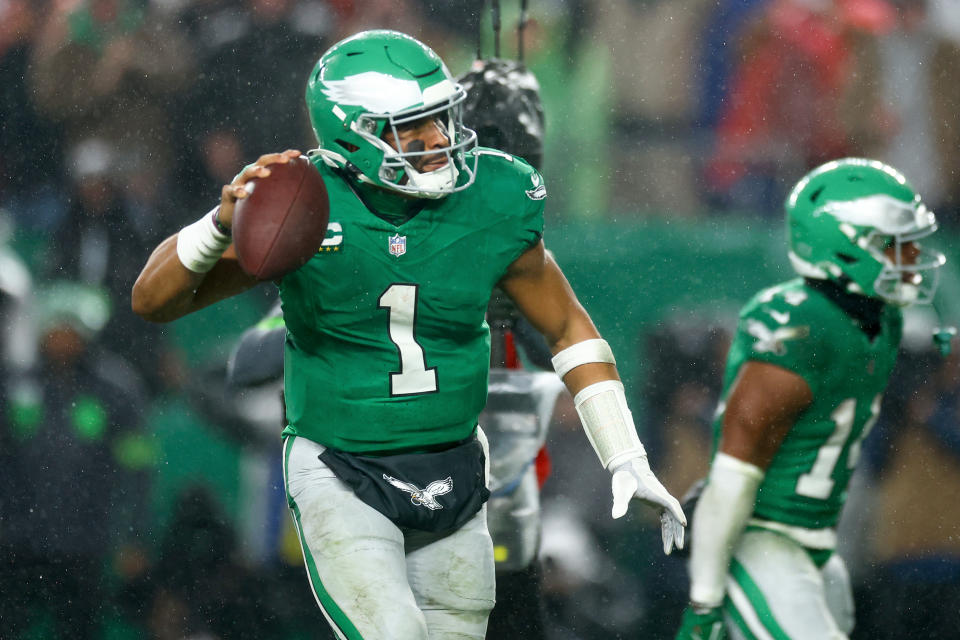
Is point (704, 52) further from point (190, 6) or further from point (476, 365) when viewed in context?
point (476, 365)

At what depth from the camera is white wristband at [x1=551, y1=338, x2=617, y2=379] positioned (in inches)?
89.2

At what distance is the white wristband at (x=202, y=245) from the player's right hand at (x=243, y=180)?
24 millimetres

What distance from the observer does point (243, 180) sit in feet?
6.54

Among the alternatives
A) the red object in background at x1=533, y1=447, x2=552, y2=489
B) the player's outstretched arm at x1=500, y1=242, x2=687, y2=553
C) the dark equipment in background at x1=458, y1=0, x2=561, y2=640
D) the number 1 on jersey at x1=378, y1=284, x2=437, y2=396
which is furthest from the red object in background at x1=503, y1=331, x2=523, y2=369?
the number 1 on jersey at x1=378, y1=284, x2=437, y2=396

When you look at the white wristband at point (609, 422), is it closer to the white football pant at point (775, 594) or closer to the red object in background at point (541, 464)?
the white football pant at point (775, 594)

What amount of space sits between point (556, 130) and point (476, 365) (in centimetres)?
187

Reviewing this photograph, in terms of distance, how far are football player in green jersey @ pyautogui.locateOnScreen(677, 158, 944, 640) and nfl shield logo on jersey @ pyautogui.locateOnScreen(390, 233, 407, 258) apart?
88 centimetres

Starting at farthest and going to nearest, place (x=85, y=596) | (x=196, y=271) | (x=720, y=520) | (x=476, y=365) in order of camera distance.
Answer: (x=85, y=596) → (x=720, y=520) → (x=476, y=365) → (x=196, y=271)

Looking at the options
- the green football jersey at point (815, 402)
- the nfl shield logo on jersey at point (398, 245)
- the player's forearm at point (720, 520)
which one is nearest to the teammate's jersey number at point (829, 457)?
the green football jersey at point (815, 402)

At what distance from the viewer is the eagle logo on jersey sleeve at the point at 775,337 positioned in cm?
269

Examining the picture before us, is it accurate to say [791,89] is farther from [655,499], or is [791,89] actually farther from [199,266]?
[199,266]

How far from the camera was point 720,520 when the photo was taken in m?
2.67

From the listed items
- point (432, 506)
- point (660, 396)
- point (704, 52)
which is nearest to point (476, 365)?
point (432, 506)

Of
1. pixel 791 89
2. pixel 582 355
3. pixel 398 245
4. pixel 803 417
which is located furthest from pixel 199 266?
pixel 791 89
